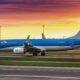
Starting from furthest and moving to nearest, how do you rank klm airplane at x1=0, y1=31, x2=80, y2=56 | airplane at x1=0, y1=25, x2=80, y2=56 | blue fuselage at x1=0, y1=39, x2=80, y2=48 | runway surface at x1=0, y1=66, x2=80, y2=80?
blue fuselage at x1=0, y1=39, x2=80, y2=48 → airplane at x1=0, y1=25, x2=80, y2=56 → klm airplane at x1=0, y1=31, x2=80, y2=56 → runway surface at x1=0, y1=66, x2=80, y2=80

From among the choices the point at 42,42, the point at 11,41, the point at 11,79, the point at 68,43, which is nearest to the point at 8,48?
the point at 11,41

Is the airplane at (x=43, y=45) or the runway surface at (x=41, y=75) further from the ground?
the airplane at (x=43, y=45)

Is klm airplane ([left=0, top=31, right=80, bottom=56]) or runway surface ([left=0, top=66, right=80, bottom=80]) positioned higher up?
klm airplane ([left=0, top=31, right=80, bottom=56])

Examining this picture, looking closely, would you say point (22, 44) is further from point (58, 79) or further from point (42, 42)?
point (58, 79)

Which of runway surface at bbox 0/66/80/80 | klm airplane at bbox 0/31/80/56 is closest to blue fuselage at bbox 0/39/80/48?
klm airplane at bbox 0/31/80/56

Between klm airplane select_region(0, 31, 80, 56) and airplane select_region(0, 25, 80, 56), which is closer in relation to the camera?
klm airplane select_region(0, 31, 80, 56)

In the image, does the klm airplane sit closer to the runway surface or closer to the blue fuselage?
the blue fuselage

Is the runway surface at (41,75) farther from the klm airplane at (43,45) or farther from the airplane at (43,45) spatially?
the airplane at (43,45)

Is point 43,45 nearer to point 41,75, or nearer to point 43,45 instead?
point 43,45

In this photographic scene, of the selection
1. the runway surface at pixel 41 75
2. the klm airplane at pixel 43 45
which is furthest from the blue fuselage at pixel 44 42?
the runway surface at pixel 41 75

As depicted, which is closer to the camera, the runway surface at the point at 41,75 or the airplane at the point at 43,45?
the runway surface at the point at 41,75

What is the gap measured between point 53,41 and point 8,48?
28.7ft

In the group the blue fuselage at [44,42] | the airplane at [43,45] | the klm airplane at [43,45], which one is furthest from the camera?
the blue fuselage at [44,42]

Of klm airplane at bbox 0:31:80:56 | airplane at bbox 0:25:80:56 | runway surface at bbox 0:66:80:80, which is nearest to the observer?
runway surface at bbox 0:66:80:80
